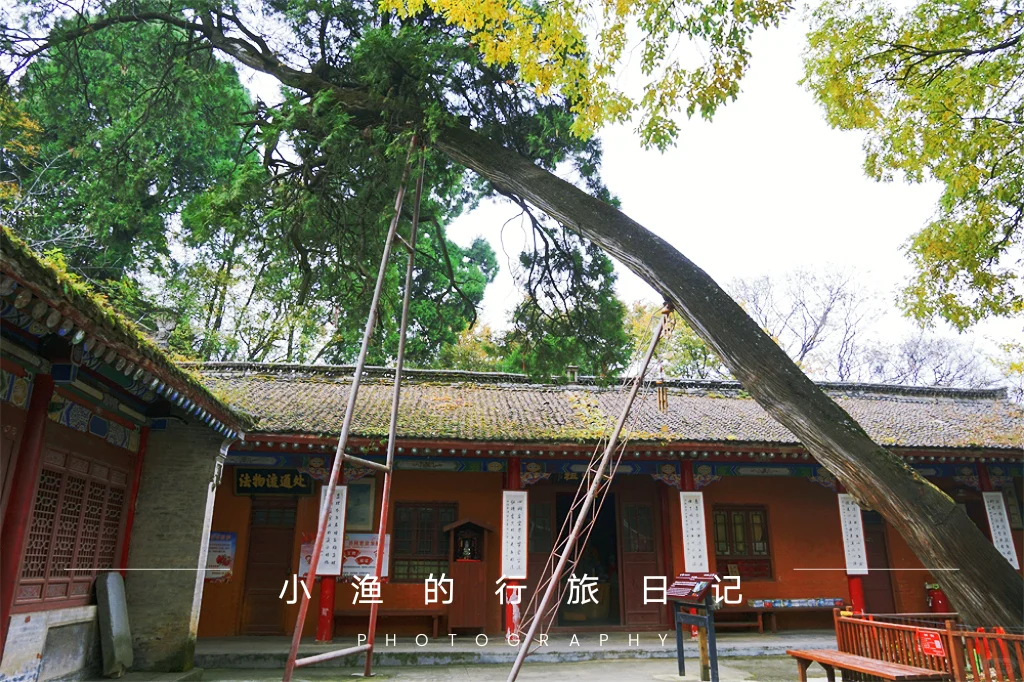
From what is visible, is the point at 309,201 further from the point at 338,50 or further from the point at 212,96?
the point at 212,96

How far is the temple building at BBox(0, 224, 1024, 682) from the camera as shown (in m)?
6.74

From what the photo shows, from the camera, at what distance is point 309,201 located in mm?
7332

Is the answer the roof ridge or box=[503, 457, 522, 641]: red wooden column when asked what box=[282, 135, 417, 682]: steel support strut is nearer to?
box=[503, 457, 522, 641]: red wooden column

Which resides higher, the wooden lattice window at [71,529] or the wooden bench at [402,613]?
the wooden lattice window at [71,529]

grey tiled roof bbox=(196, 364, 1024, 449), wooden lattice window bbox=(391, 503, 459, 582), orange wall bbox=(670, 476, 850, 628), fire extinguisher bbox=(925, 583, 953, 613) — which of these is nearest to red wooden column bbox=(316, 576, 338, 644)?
wooden lattice window bbox=(391, 503, 459, 582)

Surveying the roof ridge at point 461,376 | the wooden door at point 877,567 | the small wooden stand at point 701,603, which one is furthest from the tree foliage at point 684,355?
the small wooden stand at point 701,603

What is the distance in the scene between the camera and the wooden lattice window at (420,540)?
34.5 ft

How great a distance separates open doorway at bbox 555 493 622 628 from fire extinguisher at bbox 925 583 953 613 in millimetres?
5426

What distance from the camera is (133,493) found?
7074 millimetres

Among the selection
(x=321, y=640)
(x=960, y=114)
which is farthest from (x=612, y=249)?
(x=321, y=640)

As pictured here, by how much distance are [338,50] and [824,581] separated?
11049 mm

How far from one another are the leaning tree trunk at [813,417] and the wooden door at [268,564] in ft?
23.7

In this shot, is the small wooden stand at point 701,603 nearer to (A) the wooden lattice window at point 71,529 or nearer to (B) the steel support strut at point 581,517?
(B) the steel support strut at point 581,517

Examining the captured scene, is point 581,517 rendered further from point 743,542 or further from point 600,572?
point 600,572
